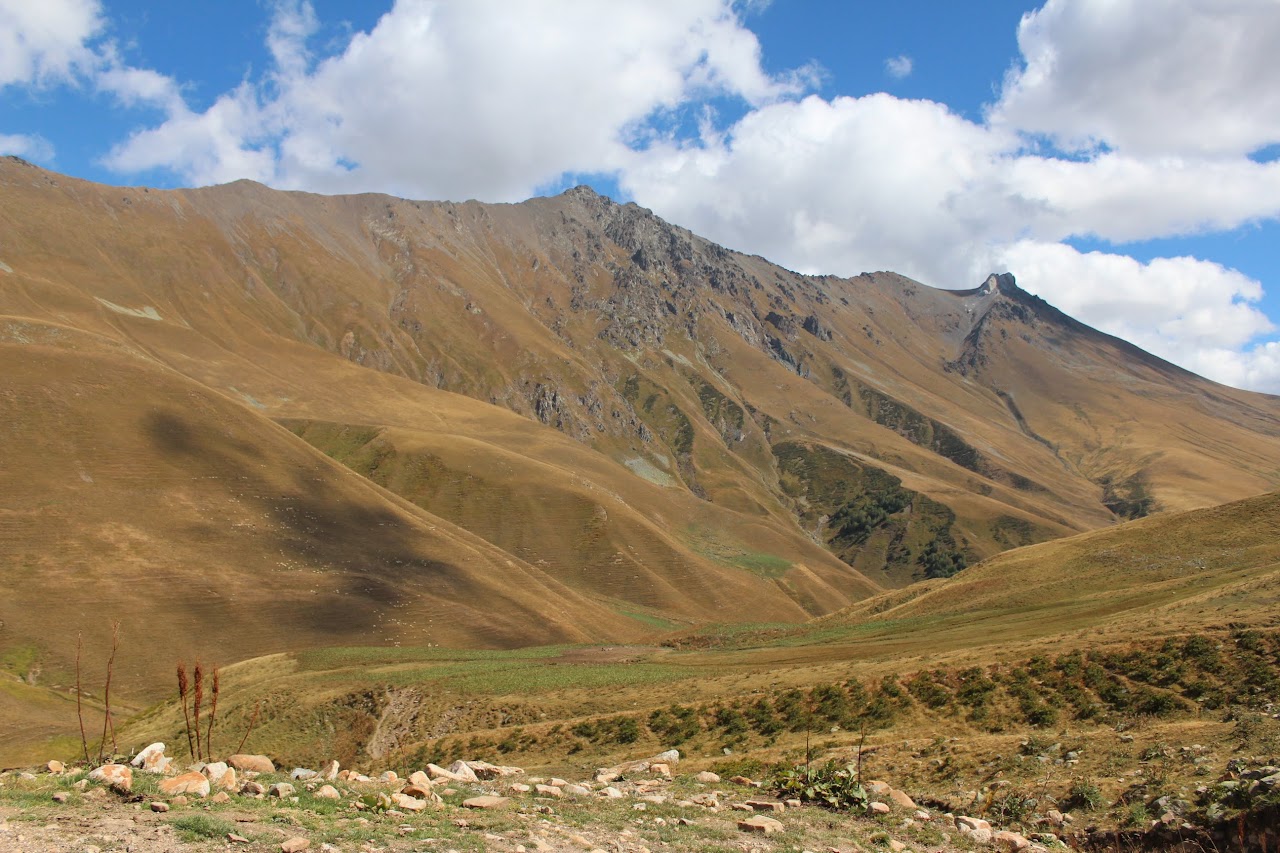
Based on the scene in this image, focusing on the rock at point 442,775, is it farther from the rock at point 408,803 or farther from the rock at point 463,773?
the rock at point 408,803

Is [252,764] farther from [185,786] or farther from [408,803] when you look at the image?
[408,803]

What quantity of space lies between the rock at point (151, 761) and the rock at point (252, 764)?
1.52m

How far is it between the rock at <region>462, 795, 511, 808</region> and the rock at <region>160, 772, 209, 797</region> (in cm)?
499

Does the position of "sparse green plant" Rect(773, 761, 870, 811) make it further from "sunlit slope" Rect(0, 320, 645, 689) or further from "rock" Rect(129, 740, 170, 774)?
"sunlit slope" Rect(0, 320, 645, 689)

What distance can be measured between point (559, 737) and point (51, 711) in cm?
4555

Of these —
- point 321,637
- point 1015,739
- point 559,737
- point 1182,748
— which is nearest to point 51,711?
point 321,637

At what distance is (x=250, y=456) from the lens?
410ft

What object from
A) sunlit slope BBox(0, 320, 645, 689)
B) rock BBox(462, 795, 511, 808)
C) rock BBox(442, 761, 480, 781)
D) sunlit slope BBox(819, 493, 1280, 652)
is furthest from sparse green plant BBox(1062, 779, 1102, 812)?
sunlit slope BBox(0, 320, 645, 689)

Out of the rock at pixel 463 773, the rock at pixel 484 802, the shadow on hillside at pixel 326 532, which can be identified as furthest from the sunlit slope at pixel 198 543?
the rock at pixel 484 802

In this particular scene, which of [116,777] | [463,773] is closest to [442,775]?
[463,773]

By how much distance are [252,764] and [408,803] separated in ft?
19.5

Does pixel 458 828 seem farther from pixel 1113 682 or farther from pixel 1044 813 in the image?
pixel 1113 682

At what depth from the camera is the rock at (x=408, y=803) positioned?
17.1 metres

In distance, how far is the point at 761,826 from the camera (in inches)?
697
